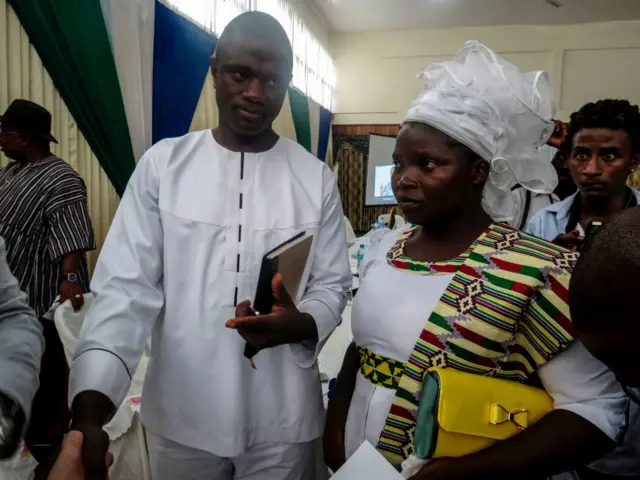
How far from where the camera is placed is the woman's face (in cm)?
95

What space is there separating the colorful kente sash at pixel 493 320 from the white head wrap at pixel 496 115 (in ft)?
0.44

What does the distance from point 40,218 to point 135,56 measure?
4.06 ft

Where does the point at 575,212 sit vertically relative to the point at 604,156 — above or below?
below

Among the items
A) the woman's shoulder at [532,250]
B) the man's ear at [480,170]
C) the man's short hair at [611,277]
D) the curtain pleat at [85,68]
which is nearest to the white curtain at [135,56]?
the curtain pleat at [85,68]

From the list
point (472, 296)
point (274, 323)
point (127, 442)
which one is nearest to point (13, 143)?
point (127, 442)

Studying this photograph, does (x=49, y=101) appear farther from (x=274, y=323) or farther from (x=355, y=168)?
(x=355, y=168)

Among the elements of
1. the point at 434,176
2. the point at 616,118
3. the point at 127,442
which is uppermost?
the point at 616,118

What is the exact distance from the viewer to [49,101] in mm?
2494

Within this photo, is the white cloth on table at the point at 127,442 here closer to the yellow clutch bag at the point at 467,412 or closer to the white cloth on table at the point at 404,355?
the white cloth on table at the point at 404,355

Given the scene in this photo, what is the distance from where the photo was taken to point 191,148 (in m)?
1.15

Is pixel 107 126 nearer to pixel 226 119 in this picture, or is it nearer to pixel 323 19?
pixel 226 119

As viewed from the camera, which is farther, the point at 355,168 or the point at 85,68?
the point at 355,168

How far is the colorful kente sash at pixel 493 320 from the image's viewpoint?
32.3 inches

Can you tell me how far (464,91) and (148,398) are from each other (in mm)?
929
